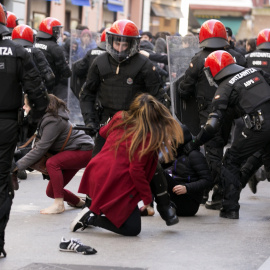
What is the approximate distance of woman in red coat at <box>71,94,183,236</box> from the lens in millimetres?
6773

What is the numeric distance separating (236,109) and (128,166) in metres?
1.53

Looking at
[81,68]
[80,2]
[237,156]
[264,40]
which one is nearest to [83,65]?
[81,68]

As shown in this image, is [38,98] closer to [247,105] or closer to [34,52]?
[247,105]

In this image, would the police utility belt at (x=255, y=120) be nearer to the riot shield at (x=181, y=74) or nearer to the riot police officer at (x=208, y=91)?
the riot police officer at (x=208, y=91)

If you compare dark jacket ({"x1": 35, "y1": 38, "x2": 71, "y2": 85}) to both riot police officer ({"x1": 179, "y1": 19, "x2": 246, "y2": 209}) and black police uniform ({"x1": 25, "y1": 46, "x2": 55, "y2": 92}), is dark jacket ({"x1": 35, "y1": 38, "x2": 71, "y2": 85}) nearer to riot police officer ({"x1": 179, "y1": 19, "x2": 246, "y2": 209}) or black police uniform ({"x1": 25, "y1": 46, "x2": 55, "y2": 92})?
black police uniform ({"x1": 25, "y1": 46, "x2": 55, "y2": 92})

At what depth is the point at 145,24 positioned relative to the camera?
40969 millimetres

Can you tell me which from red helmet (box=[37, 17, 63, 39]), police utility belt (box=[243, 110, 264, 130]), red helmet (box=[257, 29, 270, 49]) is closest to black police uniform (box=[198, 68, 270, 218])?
police utility belt (box=[243, 110, 264, 130])

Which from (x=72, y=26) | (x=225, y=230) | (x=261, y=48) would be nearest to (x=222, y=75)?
(x=225, y=230)

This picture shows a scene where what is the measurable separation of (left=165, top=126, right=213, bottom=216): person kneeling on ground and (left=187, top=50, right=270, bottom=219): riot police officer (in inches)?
6.5

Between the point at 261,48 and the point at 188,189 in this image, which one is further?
the point at 261,48

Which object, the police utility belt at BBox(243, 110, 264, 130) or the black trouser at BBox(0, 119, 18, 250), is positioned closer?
the black trouser at BBox(0, 119, 18, 250)

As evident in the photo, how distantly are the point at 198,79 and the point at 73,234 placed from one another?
2.50 metres

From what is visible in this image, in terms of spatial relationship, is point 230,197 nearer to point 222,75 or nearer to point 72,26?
point 222,75

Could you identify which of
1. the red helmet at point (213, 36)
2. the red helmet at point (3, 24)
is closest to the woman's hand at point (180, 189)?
the red helmet at point (213, 36)
